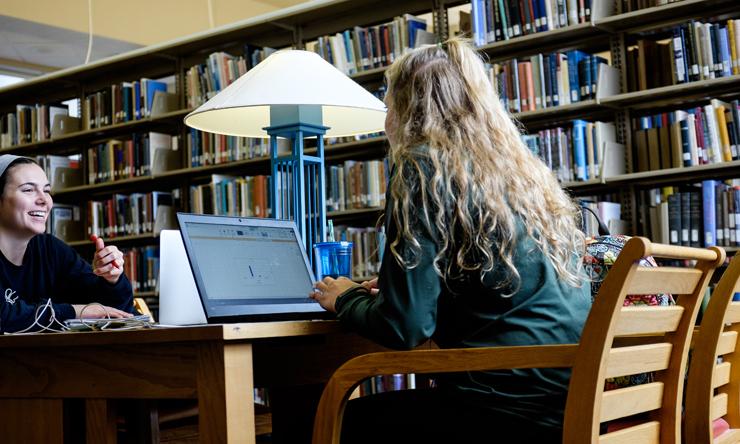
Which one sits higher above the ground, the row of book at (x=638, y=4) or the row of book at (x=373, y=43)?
the row of book at (x=373, y=43)

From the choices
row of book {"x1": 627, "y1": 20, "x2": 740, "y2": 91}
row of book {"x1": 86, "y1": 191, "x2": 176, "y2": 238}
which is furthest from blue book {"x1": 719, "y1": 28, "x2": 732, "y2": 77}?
row of book {"x1": 86, "y1": 191, "x2": 176, "y2": 238}

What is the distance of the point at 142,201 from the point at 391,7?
77.7 inches

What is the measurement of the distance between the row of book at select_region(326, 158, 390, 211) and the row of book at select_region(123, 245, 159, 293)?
4.51 feet

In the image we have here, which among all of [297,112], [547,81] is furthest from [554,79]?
[297,112]

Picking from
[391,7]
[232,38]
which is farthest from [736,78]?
[232,38]

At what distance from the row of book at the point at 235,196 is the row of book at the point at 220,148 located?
0.11m

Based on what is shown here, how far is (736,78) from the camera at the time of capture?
11.6 feet

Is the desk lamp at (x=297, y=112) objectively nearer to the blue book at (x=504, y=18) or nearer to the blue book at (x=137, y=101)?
the blue book at (x=504, y=18)

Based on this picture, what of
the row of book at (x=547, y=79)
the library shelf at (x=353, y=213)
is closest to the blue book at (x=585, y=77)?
the row of book at (x=547, y=79)

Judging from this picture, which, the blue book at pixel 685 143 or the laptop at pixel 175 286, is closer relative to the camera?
the laptop at pixel 175 286

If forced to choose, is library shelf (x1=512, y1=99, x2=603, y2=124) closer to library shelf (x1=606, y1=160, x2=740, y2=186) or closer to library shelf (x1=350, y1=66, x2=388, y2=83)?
library shelf (x1=606, y1=160, x2=740, y2=186)

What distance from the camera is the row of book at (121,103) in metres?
5.46

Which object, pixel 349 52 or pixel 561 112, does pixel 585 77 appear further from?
pixel 349 52

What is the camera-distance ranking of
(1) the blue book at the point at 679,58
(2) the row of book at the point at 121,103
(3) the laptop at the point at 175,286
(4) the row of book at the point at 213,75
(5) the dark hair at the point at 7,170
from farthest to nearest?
(2) the row of book at the point at 121,103 < (4) the row of book at the point at 213,75 < (1) the blue book at the point at 679,58 < (5) the dark hair at the point at 7,170 < (3) the laptop at the point at 175,286
